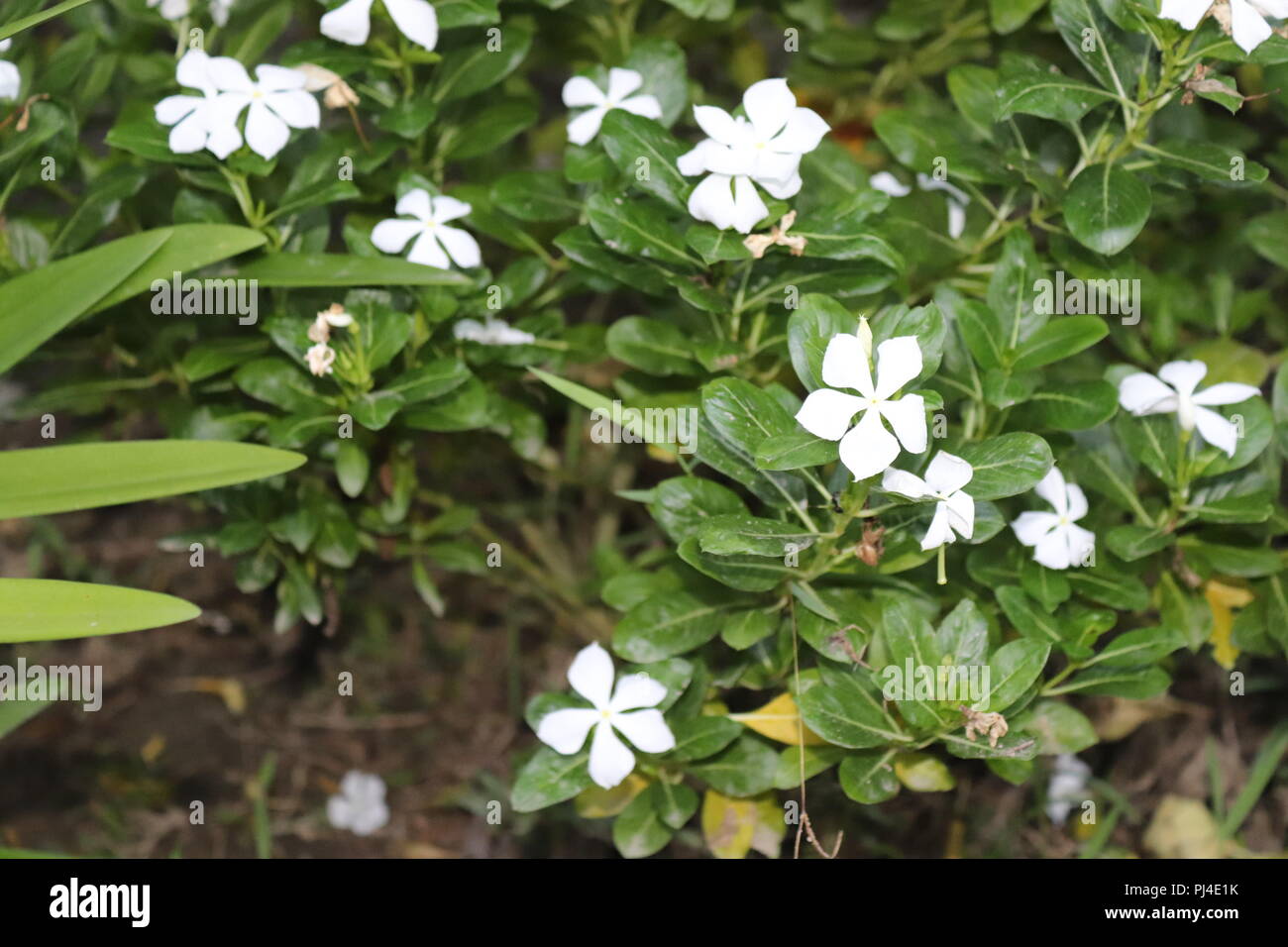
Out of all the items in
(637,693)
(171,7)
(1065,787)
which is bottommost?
(1065,787)

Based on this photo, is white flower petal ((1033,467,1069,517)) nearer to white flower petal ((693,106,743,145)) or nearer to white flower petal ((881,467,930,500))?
white flower petal ((881,467,930,500))

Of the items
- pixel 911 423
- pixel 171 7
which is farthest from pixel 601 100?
pixel 911 423

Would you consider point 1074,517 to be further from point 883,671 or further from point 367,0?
point 367,0

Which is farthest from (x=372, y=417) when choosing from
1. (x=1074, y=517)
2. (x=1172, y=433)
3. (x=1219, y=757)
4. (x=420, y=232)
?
(x=1219, y=757)

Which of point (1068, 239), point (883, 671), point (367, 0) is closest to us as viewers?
point (883, 671)

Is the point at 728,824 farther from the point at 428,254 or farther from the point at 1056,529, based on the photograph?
the point at 428,254

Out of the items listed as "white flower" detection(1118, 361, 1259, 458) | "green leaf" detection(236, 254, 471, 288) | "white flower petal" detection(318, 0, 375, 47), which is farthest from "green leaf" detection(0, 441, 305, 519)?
"white flower" detection(1118, 361, 1259, 458)

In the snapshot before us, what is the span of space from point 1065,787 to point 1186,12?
143cm

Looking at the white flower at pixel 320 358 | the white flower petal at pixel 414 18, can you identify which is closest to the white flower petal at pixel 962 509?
the white flower at pixel 320 358

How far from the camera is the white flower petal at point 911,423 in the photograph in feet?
4.23

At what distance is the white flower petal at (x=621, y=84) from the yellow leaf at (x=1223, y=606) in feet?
3.95

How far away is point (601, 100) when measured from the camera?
1.78m

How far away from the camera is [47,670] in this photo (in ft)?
7.07
